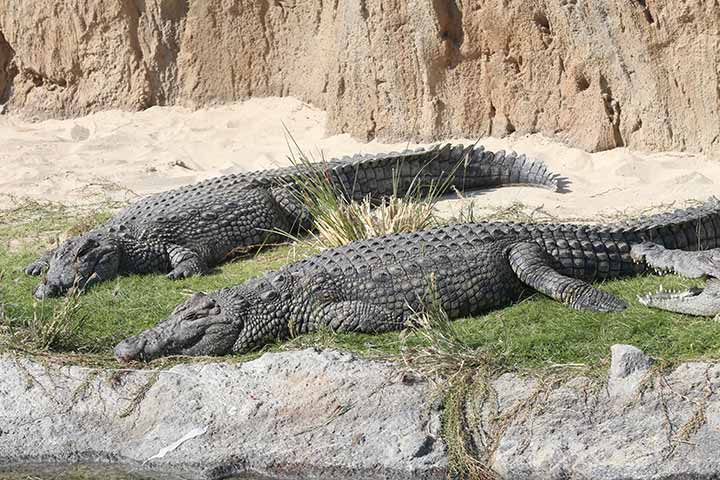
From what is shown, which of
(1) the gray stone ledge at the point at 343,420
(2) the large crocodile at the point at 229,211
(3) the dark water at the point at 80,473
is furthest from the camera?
(2) the large crocodile at the point at 229,211

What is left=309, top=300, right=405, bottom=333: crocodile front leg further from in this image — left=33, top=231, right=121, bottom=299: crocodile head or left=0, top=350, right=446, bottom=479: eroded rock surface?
left=33, top=231, right=121, bottom=299: crocodile head

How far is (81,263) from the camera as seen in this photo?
25.0 ft

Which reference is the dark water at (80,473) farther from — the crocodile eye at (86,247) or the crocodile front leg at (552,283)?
the crocodile eye at (86,247)

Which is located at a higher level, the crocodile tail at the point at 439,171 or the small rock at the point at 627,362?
the small rock at the point at 627,362

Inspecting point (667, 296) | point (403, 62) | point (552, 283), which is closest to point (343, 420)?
point (552, 283)

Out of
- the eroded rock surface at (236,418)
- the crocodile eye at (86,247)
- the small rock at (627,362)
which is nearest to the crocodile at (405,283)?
the eroded rock surface at (236,418)

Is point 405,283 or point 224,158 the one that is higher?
point 405,283

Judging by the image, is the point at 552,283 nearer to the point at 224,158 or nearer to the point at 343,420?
the point at 343,420

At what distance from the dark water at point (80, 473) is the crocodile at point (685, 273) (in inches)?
99.7

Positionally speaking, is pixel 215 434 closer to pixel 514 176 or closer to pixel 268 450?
pixel 268 450

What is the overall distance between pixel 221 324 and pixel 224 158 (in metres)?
4.77

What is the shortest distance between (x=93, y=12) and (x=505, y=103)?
4963 millimetres

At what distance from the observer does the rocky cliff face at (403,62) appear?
29.4 feet

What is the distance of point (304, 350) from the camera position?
5672mm
